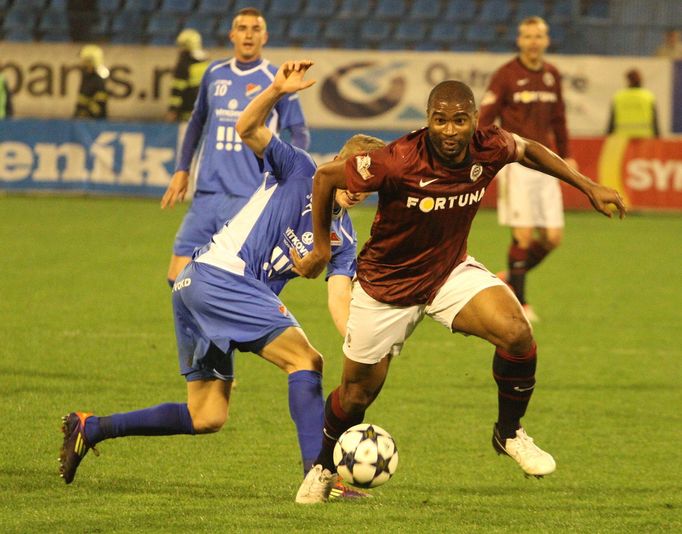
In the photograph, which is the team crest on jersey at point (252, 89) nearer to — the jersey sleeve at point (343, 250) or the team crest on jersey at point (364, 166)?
the jersey sleeve at point (343, 250)

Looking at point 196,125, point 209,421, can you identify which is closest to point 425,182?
point 209,421

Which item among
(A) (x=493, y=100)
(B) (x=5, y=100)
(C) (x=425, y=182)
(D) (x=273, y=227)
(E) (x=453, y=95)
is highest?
(E) (x=453, y=95)

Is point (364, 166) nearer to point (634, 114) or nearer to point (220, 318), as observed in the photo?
point (220, 318)

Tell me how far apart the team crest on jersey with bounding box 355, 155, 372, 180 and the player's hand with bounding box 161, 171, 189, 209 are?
247 cm

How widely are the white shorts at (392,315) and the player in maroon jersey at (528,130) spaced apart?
492 cm

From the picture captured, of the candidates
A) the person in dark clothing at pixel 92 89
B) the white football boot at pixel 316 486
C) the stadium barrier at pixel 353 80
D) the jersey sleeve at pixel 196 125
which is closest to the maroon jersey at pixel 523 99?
the jersey sleeve at pixel 196 125

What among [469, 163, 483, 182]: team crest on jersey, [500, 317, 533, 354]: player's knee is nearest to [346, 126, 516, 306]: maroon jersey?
[469, 163, 483, 182]: team crest on jersey

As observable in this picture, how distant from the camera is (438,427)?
22.0 ft

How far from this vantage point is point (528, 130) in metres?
10.1

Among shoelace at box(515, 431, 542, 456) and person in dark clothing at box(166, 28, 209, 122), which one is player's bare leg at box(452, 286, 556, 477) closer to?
shoelace at box(515, 431, 542, 456)

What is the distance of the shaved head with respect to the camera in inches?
186

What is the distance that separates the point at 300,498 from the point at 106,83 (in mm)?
15702

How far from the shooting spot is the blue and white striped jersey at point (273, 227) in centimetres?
530

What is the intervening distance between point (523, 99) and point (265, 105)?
502cm
